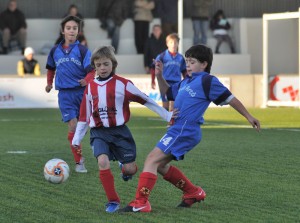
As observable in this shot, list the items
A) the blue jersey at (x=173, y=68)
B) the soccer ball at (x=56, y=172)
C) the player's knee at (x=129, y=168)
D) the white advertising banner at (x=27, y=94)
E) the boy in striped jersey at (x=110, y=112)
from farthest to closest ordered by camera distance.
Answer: the white advertising banner at (x=27, y=94) < the blue jersey at (x=173, y=68) < the soccer ball at (x=56, y=172) < the player's knee at (x=129, y=168) < the boy in striped jersey at (x=110, y=112)

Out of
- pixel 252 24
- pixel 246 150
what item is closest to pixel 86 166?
pixel 246 150

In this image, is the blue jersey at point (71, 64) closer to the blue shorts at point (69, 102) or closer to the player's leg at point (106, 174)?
the blue shorts at point (69, 102)

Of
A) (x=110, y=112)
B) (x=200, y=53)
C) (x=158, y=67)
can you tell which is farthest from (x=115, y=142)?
(x=200, y=53)

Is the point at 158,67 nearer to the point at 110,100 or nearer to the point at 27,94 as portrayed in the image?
the point at 110,100

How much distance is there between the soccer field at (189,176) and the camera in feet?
27.0

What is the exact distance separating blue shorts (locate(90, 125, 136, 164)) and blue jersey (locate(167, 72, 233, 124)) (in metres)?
0.61

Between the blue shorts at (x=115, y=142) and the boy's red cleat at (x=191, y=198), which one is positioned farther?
the blue shorts at (x=115, y=142)

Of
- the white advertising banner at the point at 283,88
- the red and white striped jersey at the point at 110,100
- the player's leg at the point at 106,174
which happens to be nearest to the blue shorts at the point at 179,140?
the red and white striped jersey at the point at 110,100

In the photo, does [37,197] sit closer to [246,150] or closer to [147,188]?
[147,188]

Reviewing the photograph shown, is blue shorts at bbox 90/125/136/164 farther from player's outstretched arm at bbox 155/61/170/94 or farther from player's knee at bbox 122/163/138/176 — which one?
player's outstretched arm at bbox 155/61/170/94

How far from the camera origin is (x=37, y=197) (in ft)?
30.8

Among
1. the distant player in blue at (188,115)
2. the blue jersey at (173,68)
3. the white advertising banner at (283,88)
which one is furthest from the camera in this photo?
the white advertising banner at (283,88)

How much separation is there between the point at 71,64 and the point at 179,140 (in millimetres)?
3984

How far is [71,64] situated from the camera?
39.8 feet
